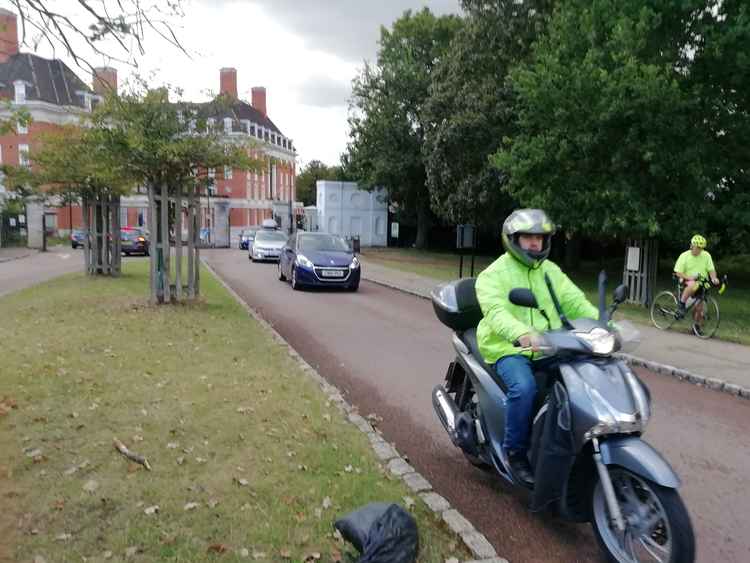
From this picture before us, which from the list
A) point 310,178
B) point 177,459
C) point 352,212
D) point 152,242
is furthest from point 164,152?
point 310,178

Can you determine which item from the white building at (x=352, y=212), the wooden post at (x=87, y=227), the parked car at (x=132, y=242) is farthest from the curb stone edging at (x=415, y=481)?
the white building at (x=352, y=212)

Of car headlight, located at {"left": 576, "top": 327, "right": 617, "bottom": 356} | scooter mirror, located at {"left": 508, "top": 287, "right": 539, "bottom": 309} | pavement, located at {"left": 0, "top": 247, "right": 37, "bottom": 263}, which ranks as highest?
scooter mirror, located at {"left": 508, "top": 287, "right": 539, "bottom": 309}

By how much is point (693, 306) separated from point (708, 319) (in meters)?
0.32

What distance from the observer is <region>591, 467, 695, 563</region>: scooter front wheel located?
312cm

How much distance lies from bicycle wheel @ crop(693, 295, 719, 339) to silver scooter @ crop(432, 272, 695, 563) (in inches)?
339

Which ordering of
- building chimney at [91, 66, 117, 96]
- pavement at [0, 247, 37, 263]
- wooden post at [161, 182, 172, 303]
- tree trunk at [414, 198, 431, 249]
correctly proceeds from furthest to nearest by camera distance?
1. tree trunk at [414, 198, 431, 249]
2. pavement at [0, 247, 37, 263]
3. wooden post at [161, 182, 172, 303]
4. building chimney at [91, 66, 117, 96]

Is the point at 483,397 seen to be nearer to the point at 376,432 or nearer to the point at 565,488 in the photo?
the point at 565,488

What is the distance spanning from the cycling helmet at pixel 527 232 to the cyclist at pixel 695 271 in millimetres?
8605

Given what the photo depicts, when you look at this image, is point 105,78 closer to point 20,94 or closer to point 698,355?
point 20,94

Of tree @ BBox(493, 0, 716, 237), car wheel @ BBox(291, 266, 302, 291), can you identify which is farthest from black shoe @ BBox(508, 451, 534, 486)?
car wheel @ BBox(291, 266, 302, 291)

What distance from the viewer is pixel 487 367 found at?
4.35 metres

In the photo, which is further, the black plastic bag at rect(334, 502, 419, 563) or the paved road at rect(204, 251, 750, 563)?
the paved road at rect(204, 251, 750, 563)

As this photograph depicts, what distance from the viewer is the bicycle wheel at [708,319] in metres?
11.4

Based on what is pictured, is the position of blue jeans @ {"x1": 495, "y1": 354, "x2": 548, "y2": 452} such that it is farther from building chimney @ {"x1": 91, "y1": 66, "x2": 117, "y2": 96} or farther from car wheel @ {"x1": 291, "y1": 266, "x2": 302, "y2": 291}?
car wheel @ {"x1": 291, "y1": 266, "x2": 302, "y2": 291}
